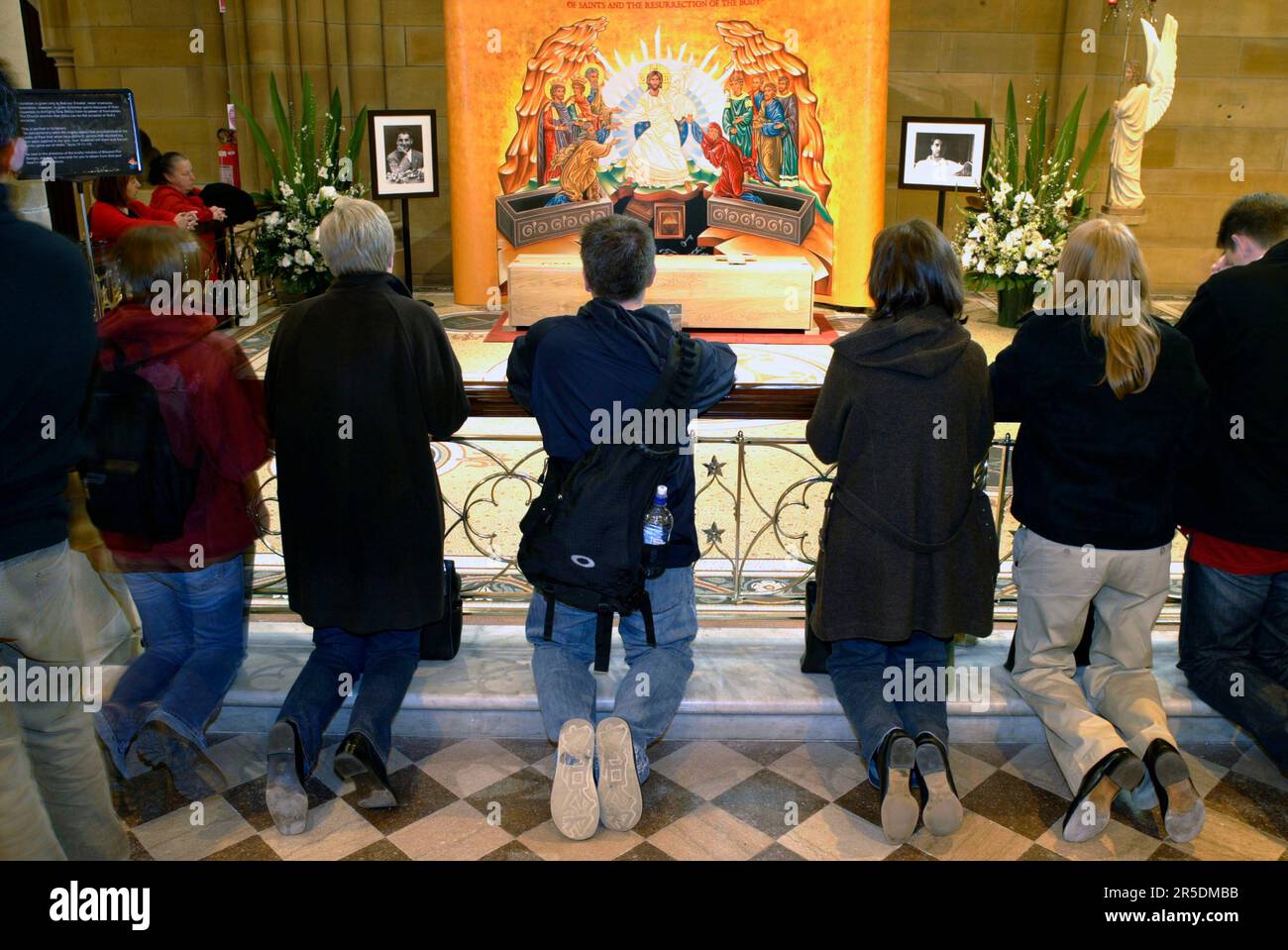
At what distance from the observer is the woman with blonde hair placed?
9.50 ft

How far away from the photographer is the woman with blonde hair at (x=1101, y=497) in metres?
2.89

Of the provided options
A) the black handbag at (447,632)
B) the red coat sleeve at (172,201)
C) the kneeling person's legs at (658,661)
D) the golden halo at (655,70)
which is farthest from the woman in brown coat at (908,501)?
the golden halo at (655,70)

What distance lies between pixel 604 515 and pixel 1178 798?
5.43ft

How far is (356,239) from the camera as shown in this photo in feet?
9.82

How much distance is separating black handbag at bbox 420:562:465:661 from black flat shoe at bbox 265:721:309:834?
67 cm

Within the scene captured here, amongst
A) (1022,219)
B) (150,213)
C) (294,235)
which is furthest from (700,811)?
(294,235)

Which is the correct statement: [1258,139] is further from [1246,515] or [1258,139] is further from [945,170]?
[1246,515]

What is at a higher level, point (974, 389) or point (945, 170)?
point (945, 170)

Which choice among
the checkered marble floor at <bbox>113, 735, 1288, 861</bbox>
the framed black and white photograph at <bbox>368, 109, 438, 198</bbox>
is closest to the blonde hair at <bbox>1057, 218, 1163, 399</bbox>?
the checkered marble floor at <bbox>113, 735, 1288, 861</bbox>

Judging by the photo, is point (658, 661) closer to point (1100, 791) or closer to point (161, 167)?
point (1100, 791)

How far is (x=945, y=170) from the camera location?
1015 centimetres

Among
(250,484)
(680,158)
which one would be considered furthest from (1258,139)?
(250,484)

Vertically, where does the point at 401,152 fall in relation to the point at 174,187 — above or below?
above

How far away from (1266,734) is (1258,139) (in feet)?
35.5
